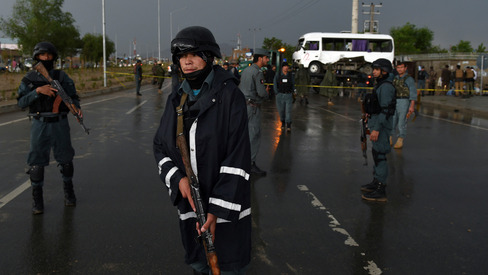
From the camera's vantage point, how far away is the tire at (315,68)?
95.2 ft

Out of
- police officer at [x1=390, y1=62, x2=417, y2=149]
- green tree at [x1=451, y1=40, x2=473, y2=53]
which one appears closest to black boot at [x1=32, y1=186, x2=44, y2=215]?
police officer at [x1=390, y1=62, x2=417, y2=149]

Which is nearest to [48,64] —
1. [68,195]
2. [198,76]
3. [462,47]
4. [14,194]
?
[68,195]

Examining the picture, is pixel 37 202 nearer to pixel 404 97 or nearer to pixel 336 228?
pixel 336 228

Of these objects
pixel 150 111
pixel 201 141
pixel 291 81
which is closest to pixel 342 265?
pixel 201 141

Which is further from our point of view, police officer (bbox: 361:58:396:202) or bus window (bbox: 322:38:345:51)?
bus window (bbox: 322:38:345:51)

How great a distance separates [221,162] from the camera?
227 cm

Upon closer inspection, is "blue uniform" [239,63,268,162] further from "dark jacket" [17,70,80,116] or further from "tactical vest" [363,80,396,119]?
"dark jacket" [17,70,80,116]

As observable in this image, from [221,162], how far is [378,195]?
3.70 metres

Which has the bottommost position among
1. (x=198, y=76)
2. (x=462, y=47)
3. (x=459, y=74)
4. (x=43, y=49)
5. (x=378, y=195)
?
(x=378, y=195)

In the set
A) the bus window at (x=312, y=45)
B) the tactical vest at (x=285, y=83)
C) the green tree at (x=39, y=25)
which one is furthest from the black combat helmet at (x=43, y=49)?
the green tree at (x=39, y=25)

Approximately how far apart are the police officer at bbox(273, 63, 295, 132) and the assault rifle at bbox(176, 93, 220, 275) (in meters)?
8.47

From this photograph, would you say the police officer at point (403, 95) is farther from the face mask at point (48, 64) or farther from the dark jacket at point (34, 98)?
the dark jacket at point (34, 98)

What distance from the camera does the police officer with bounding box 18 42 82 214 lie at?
4574mm

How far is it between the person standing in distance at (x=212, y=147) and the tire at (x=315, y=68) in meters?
27.4
